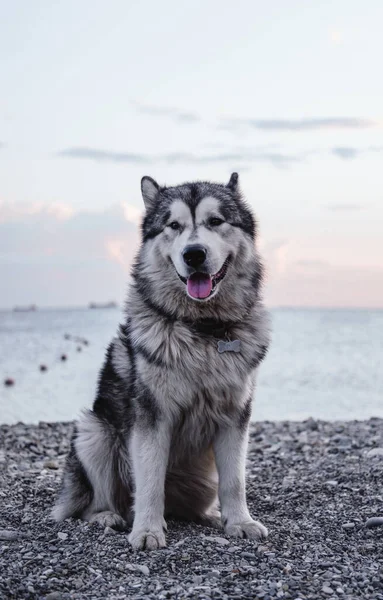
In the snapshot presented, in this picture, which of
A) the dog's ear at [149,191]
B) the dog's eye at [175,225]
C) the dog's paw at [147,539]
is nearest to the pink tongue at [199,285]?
the dog's eye at [175,225]

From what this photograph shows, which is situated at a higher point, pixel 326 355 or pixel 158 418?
pixel 158 418

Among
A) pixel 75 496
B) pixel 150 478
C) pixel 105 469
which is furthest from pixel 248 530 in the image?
pixel 75 496

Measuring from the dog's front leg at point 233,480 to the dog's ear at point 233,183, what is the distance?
5.98 ft

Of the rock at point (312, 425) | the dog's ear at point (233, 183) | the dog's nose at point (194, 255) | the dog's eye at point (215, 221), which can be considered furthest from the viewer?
the rock at point (312, 425)

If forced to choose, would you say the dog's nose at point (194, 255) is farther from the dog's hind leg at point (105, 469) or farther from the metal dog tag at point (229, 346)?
the dog's hind leg at point (105, 469)

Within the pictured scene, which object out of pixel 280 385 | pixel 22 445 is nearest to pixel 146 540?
pixel 22 445

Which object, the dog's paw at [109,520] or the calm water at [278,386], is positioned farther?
the calm water at [278,386]

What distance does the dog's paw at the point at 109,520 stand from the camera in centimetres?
529

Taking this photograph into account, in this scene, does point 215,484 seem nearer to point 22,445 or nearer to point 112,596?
point 112,596

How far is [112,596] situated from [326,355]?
23.3 m

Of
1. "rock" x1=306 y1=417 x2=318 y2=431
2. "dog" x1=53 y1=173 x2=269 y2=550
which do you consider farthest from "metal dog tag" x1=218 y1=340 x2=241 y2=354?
"rock" x1=306 y1=417 x2=318 y2=431

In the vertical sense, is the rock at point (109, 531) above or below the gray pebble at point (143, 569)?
below

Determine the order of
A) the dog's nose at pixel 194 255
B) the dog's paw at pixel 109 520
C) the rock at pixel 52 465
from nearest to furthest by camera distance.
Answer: the dog's nose at pixel 194 255 < the dog's paw at pixel 109 520 < the rock at pixel 52 465

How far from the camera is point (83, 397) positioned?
16125mm
